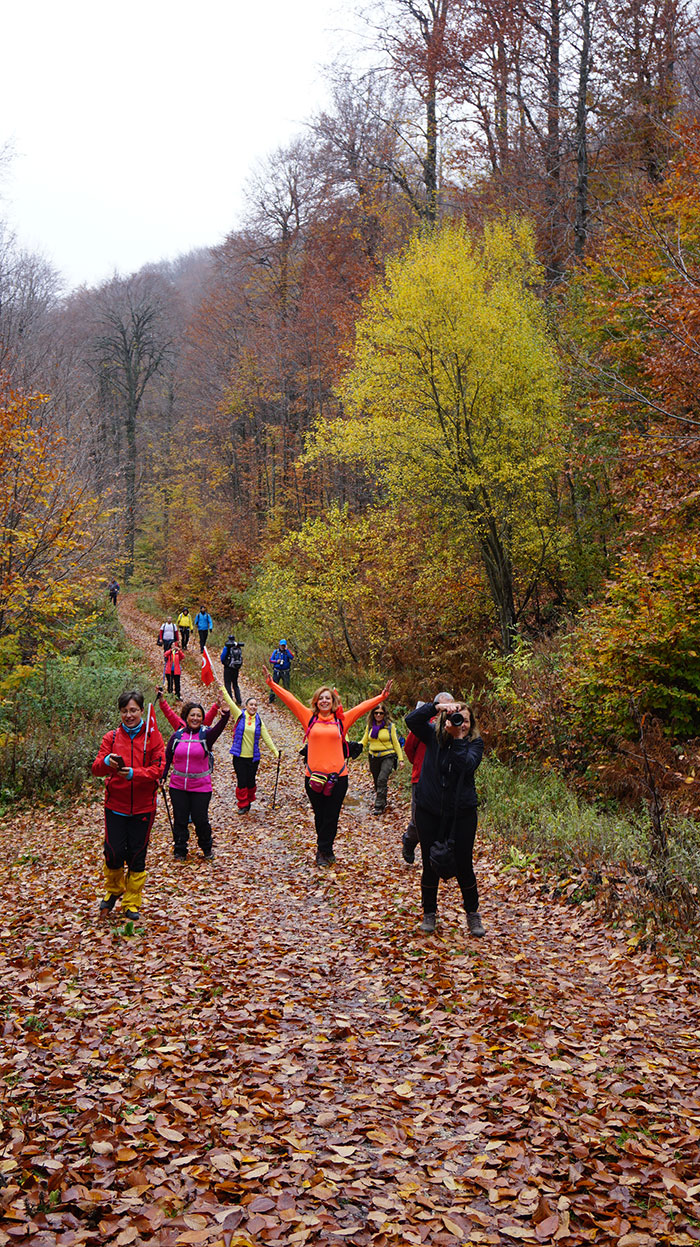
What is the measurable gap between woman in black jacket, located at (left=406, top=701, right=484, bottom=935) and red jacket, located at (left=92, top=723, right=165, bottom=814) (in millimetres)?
2268

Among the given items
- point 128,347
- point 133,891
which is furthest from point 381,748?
point 128,347

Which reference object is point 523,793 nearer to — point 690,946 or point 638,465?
point 690,946

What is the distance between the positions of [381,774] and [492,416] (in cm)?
828

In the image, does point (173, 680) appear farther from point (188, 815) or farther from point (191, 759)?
point (191, 759)

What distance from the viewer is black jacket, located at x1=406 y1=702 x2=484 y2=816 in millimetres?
6078

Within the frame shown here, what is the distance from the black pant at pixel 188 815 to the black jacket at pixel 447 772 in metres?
3.40

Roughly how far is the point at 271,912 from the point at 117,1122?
12.3ft

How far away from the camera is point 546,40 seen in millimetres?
20906

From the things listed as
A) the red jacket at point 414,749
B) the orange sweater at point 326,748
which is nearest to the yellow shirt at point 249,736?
the orange sweater at point 326,748

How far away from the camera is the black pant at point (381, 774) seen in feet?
39.2

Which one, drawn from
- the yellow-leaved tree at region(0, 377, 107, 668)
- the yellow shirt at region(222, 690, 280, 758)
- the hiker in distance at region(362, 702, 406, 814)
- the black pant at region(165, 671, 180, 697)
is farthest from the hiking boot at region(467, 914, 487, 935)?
the black pant at region(165, 671, 180, 697)

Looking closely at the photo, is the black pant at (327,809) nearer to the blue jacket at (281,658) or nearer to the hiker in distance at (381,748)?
the hiker in distance at (381,748)

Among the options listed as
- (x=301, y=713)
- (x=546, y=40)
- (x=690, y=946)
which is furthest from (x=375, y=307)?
(x=690, y=946)

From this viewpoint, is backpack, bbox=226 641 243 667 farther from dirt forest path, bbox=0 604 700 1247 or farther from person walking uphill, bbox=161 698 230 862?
dirt forest path, bbox=0 604 700 1247
